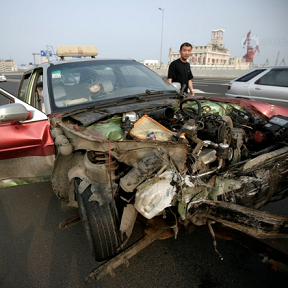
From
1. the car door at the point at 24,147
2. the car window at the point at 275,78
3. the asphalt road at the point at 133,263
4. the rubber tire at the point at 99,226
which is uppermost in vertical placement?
the car window at the point at 275,78

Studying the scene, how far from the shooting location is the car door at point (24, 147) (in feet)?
6.99

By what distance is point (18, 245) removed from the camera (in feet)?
7.66

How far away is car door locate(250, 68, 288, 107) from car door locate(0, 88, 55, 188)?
19.8 ft

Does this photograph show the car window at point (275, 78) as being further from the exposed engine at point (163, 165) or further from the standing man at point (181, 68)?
the exposed engine at point (163, 165)

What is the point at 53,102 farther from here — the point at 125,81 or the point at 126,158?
the point at 126,158

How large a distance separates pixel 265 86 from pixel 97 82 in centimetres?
538

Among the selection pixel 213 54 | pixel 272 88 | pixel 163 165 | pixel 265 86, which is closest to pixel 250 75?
pixel 265 86

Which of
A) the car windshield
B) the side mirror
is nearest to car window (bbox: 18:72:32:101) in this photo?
the car windshield

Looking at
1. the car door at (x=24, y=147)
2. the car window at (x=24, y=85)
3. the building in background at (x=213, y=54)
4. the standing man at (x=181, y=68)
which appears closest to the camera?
the car door at (x=24, y=147)

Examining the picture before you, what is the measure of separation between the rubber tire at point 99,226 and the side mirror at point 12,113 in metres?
0.99

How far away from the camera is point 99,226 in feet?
5.65

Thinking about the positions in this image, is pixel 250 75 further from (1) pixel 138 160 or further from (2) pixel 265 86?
(1) pixel 138 160

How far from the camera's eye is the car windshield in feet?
8.63

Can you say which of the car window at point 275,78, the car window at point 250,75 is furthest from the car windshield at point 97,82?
the car window at point 250,75
